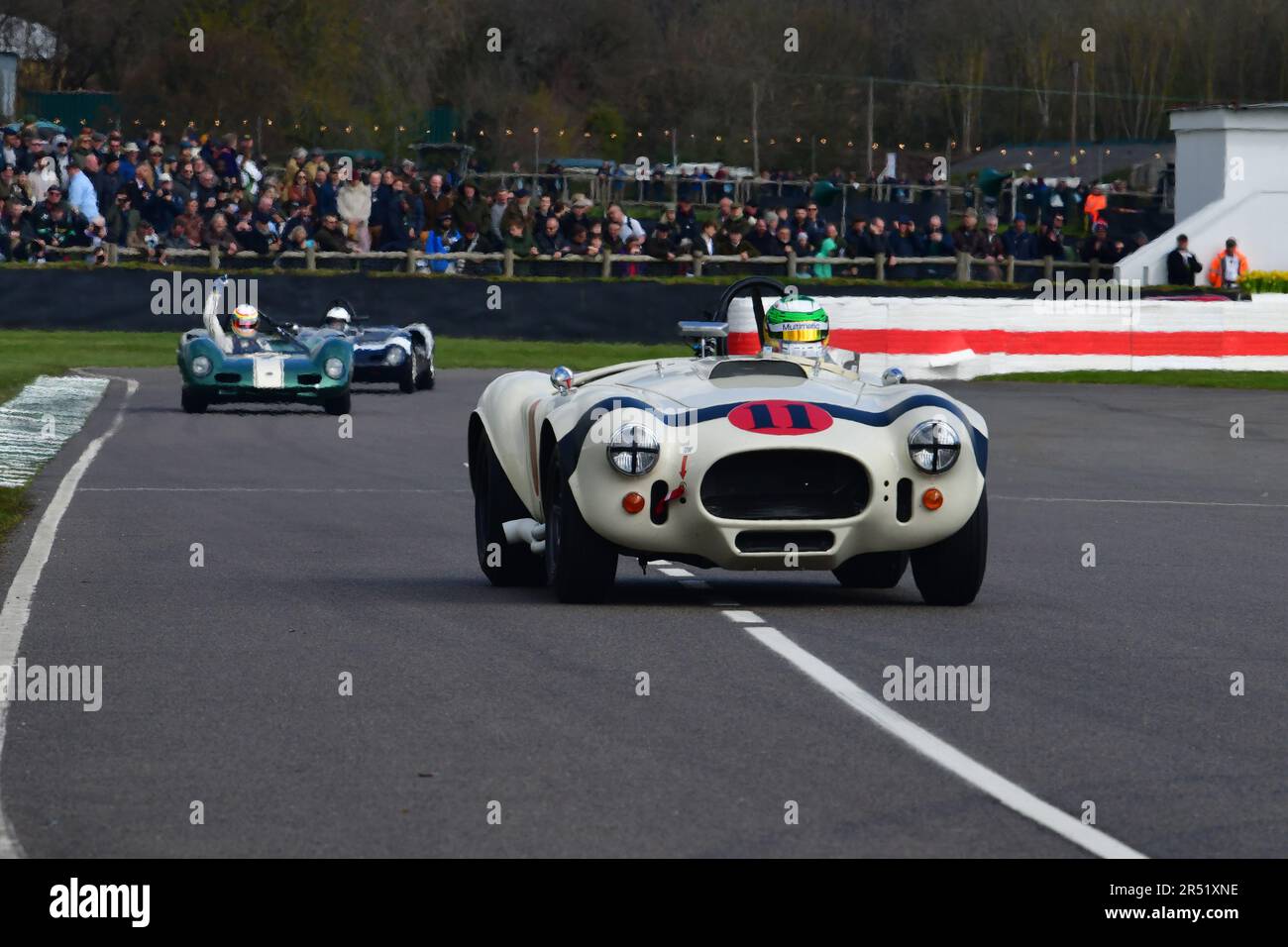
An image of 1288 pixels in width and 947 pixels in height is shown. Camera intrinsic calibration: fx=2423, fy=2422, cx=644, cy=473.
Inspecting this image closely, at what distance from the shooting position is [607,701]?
23.9 ft

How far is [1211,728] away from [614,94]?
281 feet

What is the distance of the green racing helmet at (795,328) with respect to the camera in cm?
1067

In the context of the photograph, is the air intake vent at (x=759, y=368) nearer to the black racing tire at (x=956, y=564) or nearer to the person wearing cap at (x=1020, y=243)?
the black racing tire at (x=956, y=564)

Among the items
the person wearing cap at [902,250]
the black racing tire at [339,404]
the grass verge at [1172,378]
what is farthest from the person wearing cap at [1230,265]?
the black racing tire at [339,404]

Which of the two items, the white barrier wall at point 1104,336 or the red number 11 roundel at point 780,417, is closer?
the red number 11 roundel at point 780,417

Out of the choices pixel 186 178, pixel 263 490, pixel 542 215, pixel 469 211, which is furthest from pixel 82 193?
pixel 263 490

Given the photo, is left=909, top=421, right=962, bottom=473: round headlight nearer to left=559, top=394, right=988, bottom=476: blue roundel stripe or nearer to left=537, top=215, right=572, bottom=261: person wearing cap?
left=559, top=394, right=988, bottom=476: blue roundel stripe

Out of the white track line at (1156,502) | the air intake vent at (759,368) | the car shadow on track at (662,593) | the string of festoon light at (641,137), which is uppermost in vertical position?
the string of festoon light at (641,137)

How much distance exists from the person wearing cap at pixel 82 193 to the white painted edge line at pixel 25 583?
17057 millimetres

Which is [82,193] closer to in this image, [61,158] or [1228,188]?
[61,158]

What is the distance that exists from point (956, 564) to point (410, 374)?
1693cm

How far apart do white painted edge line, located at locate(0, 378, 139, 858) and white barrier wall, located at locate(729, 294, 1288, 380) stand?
13.6 meters

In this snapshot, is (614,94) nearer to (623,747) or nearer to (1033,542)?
(1033,542)

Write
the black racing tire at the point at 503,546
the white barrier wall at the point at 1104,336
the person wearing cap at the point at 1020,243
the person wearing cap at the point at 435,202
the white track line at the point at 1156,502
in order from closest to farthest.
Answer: the black racing tire at the point at 503,546
the white track line at the point at 1156,502
the white barrier wall at the point at 1104,336
the person wearing cap at the point at 435,202
the person wearing cap at the point at 1020,243
